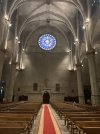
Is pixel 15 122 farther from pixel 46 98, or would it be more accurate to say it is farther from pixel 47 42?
pixel 47 42

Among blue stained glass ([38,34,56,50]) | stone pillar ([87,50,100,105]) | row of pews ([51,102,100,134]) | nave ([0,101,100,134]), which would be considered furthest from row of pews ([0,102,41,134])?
blue stained glass ([38,34,56,50])

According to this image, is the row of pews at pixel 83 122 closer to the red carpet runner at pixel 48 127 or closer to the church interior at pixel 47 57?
the red carpet runner at pixel 48 127

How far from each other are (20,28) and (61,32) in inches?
377

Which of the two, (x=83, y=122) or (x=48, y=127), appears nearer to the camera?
(x=83, y=122)

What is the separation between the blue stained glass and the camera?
108 feet

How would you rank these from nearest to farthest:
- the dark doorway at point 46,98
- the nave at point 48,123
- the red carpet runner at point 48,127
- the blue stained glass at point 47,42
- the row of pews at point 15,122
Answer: the row of pews at point 15,122, the nave at point 48,123, the red carpet runner at point 48,127, the dark doorway at point 46,98, the blue stained glass at point 47,42

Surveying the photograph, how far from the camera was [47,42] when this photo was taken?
3278 cm

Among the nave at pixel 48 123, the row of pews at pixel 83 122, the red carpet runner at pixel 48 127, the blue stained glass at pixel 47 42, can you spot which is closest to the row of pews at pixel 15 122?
the nave at pixel 48 123

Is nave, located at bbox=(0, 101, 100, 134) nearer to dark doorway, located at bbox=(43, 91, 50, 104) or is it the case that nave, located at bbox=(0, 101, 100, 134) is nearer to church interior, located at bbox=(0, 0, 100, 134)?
church interior, located at bbox=(0, 0, 100, 134)

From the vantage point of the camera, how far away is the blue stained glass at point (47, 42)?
1294 inches

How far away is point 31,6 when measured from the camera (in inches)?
1011

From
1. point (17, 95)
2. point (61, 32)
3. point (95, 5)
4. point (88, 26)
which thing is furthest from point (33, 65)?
point (95, 5)

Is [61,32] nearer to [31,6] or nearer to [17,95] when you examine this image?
[31,6]

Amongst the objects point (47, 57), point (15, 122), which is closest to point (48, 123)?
point (15, 122)
